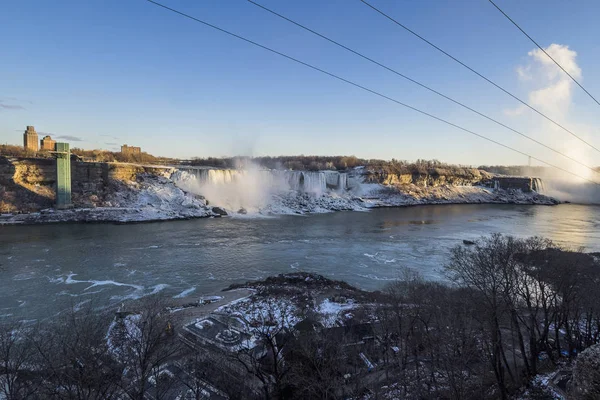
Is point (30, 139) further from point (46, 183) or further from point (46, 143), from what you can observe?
point (46, 183)

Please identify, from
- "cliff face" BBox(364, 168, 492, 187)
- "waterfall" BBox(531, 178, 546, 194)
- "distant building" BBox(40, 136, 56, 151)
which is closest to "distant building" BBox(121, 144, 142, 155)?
"distant building" BBox(40, 136, 56, 151)

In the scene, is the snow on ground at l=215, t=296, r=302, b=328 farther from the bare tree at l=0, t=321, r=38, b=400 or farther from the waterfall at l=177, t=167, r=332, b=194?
the waterfall at l=177, t=167, r=332, b=194

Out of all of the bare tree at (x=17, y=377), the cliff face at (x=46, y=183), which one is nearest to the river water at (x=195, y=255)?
the bare tree at (x=17, y=377)

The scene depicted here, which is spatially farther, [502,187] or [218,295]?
[502,187]

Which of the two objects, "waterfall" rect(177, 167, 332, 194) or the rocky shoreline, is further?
"waterfall" rect(177, 167, 332, 194)

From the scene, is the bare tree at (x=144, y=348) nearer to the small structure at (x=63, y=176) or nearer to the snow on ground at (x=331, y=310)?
the snow on ground at (x=331, y=310)

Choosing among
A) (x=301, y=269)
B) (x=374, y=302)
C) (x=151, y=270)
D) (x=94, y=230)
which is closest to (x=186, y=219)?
(x=94, y=230)

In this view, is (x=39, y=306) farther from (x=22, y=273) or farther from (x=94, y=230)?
(x=94, y=230)
